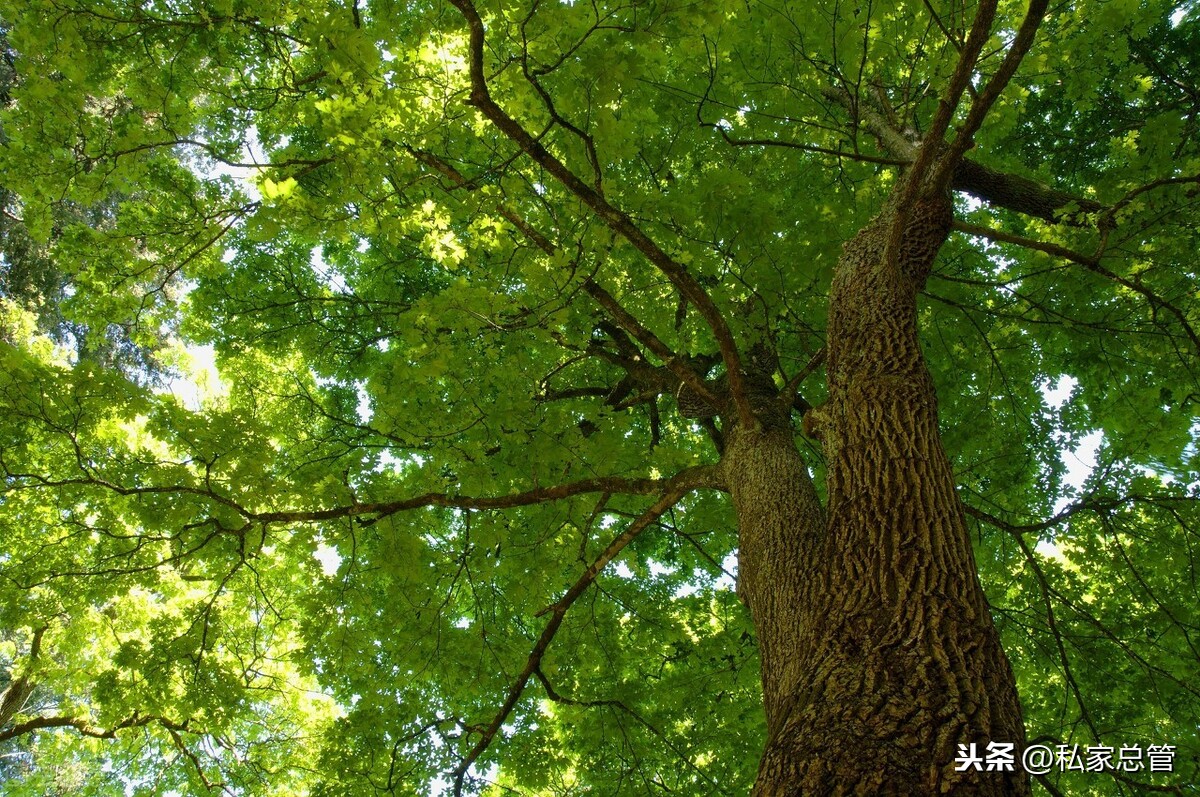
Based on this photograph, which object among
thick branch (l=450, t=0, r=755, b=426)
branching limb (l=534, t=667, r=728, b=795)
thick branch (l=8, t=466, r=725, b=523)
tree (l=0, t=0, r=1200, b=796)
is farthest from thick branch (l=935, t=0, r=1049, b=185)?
branching limb (l=534, t=667, r=728, b=795)

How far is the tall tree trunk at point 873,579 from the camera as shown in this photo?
1728 mm

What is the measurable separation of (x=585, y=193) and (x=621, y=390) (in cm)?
275

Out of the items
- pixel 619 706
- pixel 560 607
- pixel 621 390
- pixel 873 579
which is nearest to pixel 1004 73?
pixel 873 579

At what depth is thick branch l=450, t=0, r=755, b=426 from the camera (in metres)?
2.59

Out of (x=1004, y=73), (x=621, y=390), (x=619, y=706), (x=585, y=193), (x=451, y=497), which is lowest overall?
(x=619, y=706)

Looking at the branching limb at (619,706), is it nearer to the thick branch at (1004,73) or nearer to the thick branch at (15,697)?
the thick branch at (1004,73)

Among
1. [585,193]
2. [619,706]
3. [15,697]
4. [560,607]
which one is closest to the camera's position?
[585,193]

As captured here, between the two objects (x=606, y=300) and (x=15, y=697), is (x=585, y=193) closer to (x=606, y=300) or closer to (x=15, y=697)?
(x=606, y=300)

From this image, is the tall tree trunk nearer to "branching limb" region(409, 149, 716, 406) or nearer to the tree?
the tree

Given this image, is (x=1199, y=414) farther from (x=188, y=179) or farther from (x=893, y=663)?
(x=188, y=179)

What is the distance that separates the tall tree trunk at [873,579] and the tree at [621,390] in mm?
16

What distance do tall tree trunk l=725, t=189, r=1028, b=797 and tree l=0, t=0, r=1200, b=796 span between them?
0.05ft

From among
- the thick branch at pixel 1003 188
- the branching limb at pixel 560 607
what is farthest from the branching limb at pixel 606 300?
the thick branch at pixel 1003 188

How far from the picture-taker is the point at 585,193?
2.98 m
